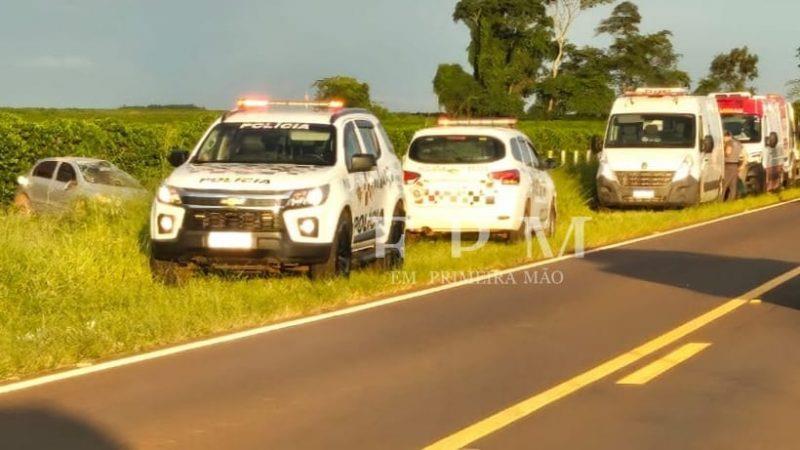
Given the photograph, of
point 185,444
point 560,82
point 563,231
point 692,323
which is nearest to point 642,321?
point 692,323

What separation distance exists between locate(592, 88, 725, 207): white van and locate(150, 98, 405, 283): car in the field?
14020 mm

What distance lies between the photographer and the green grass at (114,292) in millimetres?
11656

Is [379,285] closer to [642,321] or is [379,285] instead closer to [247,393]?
[642,321]

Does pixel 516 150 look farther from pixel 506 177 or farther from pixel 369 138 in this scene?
pixel 369 138

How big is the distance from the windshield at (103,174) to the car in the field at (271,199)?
41.8 feet

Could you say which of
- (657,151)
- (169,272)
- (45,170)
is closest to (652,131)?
(657,151)

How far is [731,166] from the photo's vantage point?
35.2 meters

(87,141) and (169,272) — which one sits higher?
(87,141)

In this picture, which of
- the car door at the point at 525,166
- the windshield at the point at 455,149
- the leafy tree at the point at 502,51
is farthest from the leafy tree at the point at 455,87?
the windshield at the point at 455,149

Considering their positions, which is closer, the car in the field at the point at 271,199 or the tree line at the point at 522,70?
the car in the field at the point at 271,199

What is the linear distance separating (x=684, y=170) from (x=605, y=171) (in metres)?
1.57

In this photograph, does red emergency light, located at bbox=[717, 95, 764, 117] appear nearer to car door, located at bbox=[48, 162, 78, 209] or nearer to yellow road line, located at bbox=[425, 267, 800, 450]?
car door, located at bbox=[48, 162, 78, 209]

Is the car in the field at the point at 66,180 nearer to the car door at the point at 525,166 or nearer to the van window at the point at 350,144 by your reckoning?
the car door at the point at 525,166

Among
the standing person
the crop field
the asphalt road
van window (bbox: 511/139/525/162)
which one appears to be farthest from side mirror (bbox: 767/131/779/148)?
the asphalt road
